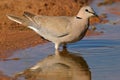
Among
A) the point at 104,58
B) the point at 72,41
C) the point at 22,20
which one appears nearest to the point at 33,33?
the point at 22,20

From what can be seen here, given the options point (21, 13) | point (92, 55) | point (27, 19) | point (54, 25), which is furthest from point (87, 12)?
point (21, 13)

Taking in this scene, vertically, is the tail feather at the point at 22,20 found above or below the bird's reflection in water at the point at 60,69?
above

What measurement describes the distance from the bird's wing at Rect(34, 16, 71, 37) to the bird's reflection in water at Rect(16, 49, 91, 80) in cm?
46

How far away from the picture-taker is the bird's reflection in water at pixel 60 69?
30.3 ft

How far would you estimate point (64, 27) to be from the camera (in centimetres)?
1080

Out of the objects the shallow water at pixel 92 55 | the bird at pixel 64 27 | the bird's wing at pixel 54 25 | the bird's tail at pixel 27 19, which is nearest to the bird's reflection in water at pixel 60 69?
the shallow water at pixel 92 55

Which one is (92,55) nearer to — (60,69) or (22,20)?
(60,69)

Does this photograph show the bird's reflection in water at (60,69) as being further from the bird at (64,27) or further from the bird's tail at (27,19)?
the bird's tail at (27,19)

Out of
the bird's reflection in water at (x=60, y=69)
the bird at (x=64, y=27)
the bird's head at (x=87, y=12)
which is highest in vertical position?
the bird's head at (x=87, y=12)

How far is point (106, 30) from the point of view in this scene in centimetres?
1233

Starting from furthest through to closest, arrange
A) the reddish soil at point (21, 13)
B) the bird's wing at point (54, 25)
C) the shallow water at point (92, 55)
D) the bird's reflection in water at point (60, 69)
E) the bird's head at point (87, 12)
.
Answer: the reddish soil at point (21, 13) → the bird's wing at point (54, 25) → the bird's head at point (87, 12) → the shallow water at point (92, 55) → the bird's reflection in water at point (60, 69)

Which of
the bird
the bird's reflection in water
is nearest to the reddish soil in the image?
the bird

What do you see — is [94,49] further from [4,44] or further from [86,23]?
[4,44]

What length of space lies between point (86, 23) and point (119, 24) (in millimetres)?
2269
